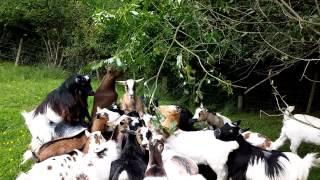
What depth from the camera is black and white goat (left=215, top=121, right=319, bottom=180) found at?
18.7 ft

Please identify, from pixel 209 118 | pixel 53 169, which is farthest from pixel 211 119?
pixel 53 169

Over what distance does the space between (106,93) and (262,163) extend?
94.0 inches

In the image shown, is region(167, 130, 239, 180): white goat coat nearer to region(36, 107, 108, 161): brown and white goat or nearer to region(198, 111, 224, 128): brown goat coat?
region(36, 107, 108, 161): brown and white goat

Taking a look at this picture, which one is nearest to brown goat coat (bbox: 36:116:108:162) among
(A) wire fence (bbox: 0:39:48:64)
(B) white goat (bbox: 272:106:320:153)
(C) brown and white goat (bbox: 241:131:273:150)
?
(C) brown and white goat (bbox: 241:131:273:150)

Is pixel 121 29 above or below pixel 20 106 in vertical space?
above

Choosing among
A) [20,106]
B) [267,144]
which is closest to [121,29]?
[267,144]

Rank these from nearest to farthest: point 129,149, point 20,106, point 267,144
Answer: point 129,149 < point 267,144 < point 20,106

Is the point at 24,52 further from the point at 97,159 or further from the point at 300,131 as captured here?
the point at 97,159

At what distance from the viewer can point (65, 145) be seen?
19.9ft

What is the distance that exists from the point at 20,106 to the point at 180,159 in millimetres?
7458

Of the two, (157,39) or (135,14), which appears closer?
(135,14)

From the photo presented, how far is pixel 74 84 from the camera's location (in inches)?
258

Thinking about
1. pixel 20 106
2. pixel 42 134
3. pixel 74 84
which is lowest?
pixel 20 106

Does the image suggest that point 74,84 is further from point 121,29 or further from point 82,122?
point 121,29
